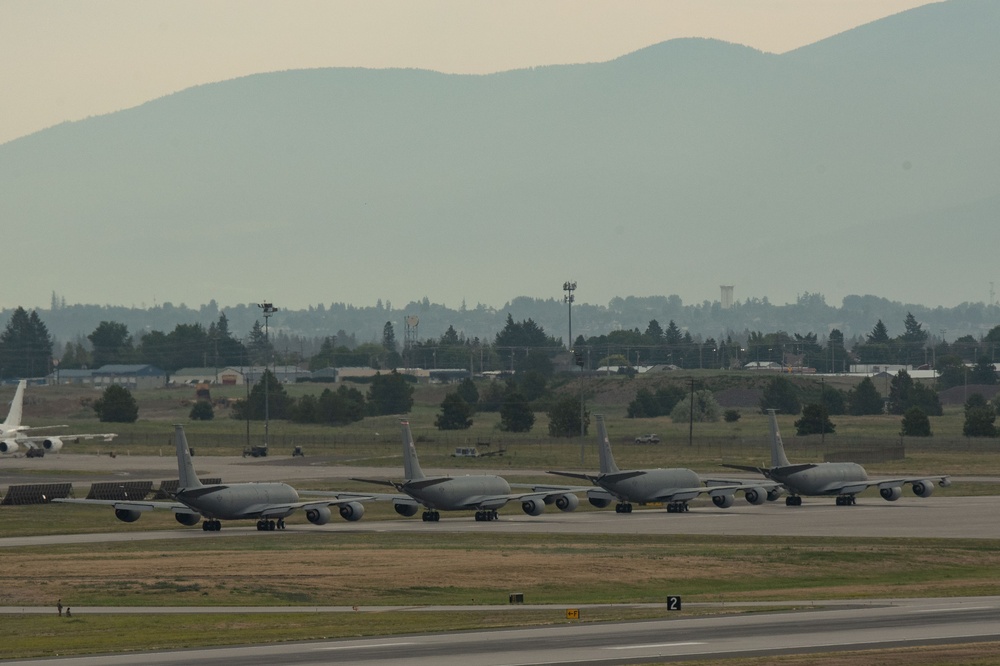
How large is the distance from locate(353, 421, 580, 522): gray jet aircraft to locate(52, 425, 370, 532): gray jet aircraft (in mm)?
4084

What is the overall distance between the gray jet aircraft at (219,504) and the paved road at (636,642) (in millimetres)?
41354

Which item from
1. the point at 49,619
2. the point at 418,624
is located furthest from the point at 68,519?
the point at 418,624

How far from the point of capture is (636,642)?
43594 millimetres

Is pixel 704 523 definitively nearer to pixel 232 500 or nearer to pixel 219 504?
pixel 232 500

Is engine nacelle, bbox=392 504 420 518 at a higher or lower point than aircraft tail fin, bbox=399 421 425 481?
lower

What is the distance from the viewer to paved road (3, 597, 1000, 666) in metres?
40.1

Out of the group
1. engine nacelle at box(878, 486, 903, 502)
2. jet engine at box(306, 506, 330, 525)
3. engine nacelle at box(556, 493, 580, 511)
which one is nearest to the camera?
jet engine at box(306, 506, 330, 525)

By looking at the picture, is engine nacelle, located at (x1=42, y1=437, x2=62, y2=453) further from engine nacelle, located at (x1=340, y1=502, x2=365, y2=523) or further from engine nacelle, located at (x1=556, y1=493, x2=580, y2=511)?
engine nacelle, located at (x1=556, y1=493, x2=580, y2=511)

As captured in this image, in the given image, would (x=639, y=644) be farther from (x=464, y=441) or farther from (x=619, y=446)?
(x=464, y=441)

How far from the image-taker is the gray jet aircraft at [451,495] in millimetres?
93125

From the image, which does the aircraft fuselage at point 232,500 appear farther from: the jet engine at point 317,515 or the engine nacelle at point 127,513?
the engine nacelle at point 127,513

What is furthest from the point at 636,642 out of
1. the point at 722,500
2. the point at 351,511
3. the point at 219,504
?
the point at 722,500

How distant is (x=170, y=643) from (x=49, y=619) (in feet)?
27.0

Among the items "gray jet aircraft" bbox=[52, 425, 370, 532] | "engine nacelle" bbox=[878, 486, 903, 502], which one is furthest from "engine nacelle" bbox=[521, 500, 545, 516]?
"engine nacelle" bbox=[878, 486, 903, 502]
